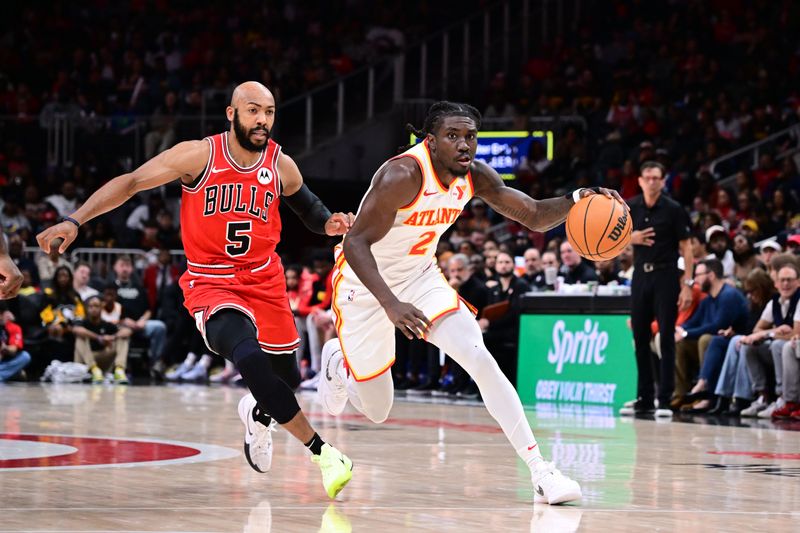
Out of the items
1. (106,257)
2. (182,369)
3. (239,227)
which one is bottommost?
(182,369)

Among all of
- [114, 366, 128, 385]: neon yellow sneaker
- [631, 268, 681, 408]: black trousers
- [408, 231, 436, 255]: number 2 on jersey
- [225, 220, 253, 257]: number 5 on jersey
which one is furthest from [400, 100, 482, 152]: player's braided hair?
[114, 366, 128, 385]: neon yellow sneaker

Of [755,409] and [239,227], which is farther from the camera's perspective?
[755,409]

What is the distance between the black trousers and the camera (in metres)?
10.5

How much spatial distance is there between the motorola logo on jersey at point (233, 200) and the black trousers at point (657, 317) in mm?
5369

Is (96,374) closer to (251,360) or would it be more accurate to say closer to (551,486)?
(251,360)

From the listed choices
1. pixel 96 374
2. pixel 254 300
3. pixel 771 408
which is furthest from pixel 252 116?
pixel 96 374

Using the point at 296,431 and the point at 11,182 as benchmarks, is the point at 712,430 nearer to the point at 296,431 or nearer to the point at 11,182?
the point at 296,431

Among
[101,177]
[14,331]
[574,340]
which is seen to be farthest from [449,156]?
[101,177]

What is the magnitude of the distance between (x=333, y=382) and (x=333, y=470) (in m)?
1.31

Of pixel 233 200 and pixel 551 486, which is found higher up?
Answer: pixel 233 200

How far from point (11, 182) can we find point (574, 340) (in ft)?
37.5

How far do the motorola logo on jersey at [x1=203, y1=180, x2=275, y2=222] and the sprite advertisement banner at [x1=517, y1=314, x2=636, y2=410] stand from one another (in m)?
6.69

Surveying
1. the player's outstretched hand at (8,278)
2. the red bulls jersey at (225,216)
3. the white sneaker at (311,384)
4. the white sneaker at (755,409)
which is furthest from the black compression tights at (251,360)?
the white sneaker at (311,384)

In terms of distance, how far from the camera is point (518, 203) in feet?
19.5
